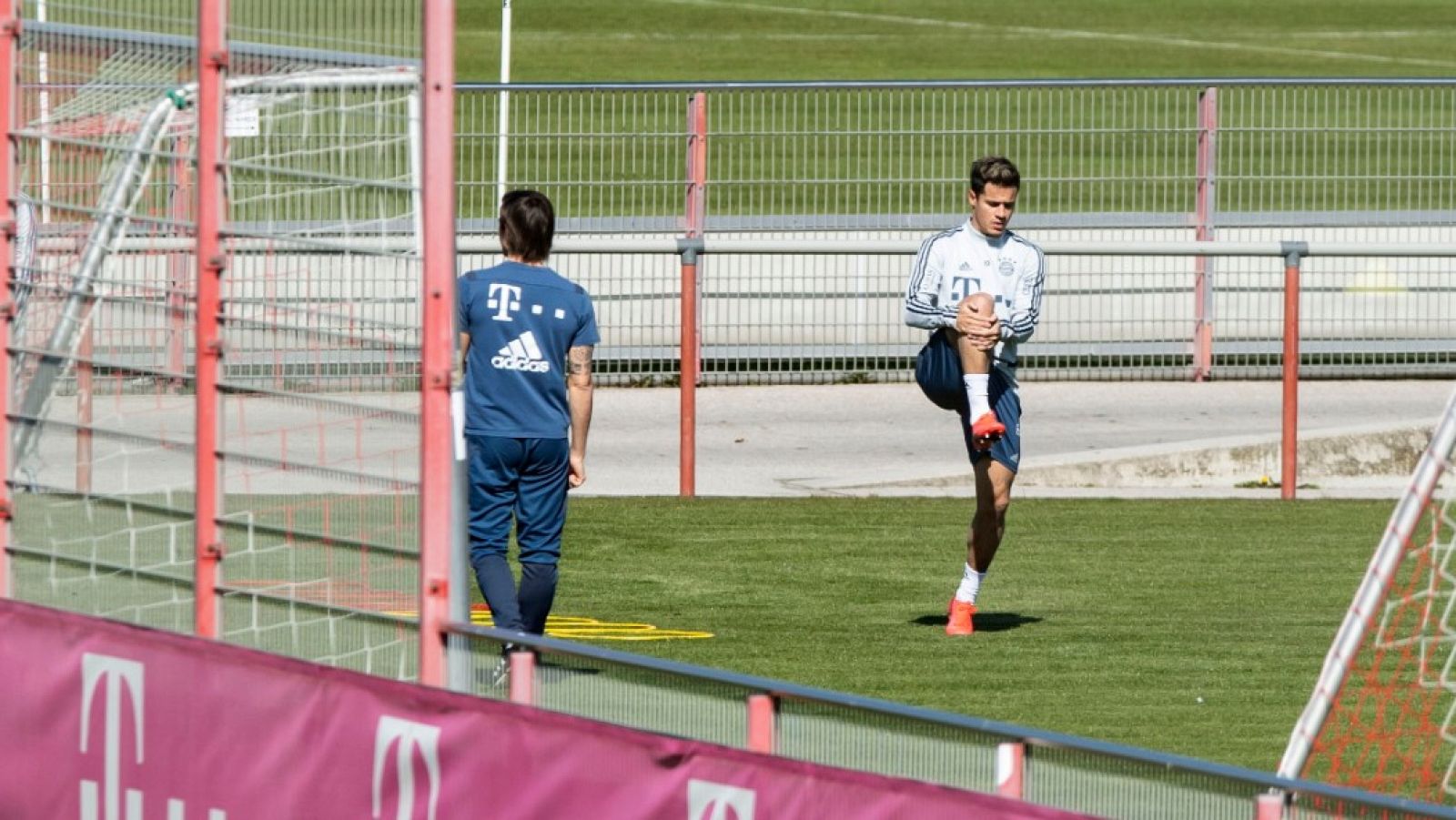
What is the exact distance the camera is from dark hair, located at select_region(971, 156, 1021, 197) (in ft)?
31.7

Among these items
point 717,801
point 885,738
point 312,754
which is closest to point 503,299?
point 312,754

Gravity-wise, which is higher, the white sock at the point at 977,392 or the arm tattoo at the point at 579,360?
the arm tattoo at the point at 579,360

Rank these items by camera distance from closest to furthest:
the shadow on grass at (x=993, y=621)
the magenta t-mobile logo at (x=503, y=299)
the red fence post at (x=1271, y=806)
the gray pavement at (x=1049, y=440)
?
the red fence post at (x=1271, y=806), the magenta t-mobile logo at (x=503, y=299), the shadow on grass at (x=993, y=621), the gray pavement at (x=1049, y=440)

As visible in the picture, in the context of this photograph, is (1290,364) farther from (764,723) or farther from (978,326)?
(764,723)

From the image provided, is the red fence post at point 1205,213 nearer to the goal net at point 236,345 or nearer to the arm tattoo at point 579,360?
the arm tattoo at point 579,360

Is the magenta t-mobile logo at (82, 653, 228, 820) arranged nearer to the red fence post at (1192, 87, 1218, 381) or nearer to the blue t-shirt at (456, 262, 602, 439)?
the blue t-shirt at (456, 262, 602, 439)

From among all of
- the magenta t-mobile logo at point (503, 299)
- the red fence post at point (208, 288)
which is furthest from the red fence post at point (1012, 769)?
the magenta t-mobile logo at point (503, 299)

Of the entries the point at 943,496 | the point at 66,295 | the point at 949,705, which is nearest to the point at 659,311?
the point at 943,496

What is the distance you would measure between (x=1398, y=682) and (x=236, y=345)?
4.02m

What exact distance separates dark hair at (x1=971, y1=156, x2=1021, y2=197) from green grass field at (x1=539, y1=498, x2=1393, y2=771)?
62.6 inches

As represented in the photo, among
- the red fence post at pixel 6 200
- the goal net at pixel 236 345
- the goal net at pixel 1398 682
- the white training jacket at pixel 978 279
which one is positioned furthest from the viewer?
the white training jacket at pixel 978 279

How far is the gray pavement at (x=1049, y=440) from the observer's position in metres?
14.0

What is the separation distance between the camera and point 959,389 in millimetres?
9883

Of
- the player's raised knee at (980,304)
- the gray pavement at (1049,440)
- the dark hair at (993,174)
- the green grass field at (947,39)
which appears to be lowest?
the gray pavement at (1049,440)
